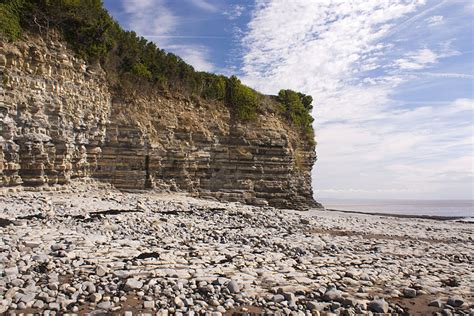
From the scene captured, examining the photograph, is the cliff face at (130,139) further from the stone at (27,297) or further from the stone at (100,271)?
the stone at (27,297)

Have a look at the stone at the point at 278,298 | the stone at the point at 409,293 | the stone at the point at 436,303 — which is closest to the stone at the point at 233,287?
the stone at the point at 278,298

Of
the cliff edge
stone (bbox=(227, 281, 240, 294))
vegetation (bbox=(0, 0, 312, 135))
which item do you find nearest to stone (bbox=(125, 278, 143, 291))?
stone (bbox=(227, 281, 240, 294))

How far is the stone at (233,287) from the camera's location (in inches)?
248

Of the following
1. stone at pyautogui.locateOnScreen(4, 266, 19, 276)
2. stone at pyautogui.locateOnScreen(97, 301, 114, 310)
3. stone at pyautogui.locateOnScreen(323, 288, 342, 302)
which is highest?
stone at pyautogui.locateOnScreen(4, 266, 19, 276)

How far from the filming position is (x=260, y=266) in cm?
815

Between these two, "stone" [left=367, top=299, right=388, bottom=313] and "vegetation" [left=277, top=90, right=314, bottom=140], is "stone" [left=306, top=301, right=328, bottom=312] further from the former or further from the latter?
"vegetation" [left=277, top=90, right=314, bottom=140]

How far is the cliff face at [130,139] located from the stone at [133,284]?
12475 mm

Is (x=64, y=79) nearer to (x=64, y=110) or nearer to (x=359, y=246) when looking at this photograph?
(x=64, y=110)

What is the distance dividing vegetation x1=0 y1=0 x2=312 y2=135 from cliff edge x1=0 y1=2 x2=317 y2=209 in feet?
1.23

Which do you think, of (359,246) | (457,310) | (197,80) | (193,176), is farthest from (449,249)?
(197,80)

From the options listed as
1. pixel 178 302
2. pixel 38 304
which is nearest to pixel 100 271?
pixel 38 304

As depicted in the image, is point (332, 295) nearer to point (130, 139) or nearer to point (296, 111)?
point (130, 139)

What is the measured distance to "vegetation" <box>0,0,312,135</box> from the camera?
61.0 ft

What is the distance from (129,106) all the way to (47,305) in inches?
774
